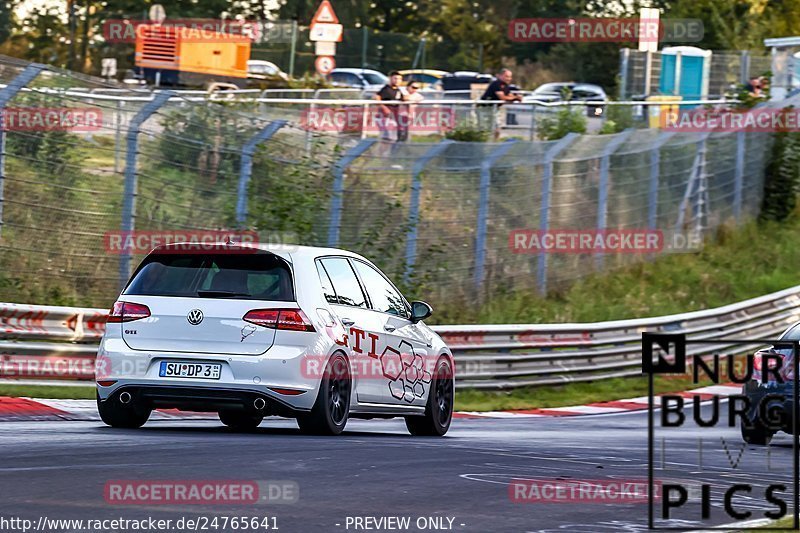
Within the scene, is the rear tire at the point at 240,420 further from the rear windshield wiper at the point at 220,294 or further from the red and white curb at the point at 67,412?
the rear windshield wiper at the point at 220,294

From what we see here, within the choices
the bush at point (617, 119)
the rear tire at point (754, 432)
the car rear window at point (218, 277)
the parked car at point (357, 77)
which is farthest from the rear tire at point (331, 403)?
the parked car at point (357, 77)

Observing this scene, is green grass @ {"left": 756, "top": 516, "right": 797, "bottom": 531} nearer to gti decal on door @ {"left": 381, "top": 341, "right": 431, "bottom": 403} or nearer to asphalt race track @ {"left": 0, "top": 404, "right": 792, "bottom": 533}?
asphalt race track @ {"left": 0, "top": 404, "right": 792, "bottom": 533}

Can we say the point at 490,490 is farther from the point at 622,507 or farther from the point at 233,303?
the point at 233,303

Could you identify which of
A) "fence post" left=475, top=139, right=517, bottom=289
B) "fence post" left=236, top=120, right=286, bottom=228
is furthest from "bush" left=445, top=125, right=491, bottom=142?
"fence post" left=236, top=120, right=286, bottom=228

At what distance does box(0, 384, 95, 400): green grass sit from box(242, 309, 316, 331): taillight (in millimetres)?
3847

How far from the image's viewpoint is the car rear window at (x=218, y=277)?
11430 millimetres

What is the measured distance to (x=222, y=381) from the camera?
442 inches

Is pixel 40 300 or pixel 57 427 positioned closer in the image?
pixel 57 427

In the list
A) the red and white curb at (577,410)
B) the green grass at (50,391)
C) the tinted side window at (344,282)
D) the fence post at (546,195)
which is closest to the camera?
the tinted side window at (344,282)

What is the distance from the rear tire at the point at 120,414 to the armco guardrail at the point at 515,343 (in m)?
2.92

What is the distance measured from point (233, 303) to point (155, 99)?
17.6ft

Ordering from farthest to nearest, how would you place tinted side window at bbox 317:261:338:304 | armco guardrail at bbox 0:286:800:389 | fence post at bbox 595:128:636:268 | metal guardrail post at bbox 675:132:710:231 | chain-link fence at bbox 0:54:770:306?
metal guardrail post at bbox 675:132:710:231 → fence post at bbox 595:128:636:268 → chain-link fence at bbox 0:54:770:306 → armco guardrail at bbox 0:286:800:389 → tinted side window at bbox 317:261:338:304

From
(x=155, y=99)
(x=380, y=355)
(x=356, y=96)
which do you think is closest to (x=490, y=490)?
(x=380, y=355)

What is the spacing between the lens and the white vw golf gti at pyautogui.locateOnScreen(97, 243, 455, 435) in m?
11.2
